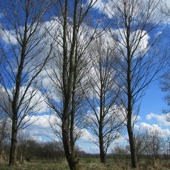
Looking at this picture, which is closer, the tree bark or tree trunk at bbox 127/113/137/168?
the tree bark

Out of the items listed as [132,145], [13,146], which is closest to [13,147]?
[13,146]

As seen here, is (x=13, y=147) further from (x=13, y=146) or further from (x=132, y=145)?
(x=132, y=145)

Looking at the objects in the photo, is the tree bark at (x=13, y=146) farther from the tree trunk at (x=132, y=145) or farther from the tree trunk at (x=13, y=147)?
the tree trunk at (x=132, y=145)

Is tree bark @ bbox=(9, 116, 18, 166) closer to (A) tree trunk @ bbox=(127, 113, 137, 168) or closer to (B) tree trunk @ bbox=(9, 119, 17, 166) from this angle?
(B) tree trunk @ bbox=(9, 119, 17, 166)

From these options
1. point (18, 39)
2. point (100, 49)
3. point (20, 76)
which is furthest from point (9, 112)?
point (100, 49)

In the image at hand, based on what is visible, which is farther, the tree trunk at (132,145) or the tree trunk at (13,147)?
the tree trunk at (132,145)

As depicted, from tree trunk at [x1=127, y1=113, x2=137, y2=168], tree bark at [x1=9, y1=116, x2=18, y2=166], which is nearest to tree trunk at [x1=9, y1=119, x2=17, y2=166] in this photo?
tree bark at [x1=9, y1=116, x2=18, y2=166]

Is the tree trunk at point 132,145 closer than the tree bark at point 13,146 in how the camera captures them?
No

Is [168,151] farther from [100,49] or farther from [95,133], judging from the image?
[100,49]

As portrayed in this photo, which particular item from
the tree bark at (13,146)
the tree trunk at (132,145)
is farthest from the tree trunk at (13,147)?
the tree trunk at (132,145)

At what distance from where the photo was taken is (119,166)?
39.9 ft

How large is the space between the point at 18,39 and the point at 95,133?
907cm

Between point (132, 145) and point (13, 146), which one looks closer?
point (13, 146)

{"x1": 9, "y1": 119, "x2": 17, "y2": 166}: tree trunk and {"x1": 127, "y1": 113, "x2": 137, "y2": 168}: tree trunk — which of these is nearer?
{"x1": 9, "y1": 119, "x2": 17, "y2": 166}: tree trunk
